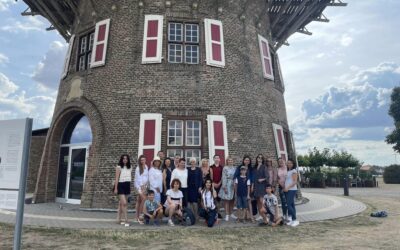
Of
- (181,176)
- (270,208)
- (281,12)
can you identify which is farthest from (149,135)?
(281,12)

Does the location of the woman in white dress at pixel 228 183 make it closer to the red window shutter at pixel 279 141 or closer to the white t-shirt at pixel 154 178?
the white t-shirt at pixel 154 178

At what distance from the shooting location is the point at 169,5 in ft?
42.4

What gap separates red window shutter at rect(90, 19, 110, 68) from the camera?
1307 centimetres

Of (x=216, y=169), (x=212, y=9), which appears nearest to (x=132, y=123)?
(x=216, y=169)

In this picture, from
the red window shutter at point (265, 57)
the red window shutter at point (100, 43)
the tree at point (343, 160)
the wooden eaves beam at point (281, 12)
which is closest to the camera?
the red window shutter at point (100, 43)

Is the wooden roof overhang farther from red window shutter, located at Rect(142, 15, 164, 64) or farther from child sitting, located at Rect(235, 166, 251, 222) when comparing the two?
child sitting, located at Rect(235, 166, 251, 222)

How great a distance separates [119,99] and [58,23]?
7.93 meters

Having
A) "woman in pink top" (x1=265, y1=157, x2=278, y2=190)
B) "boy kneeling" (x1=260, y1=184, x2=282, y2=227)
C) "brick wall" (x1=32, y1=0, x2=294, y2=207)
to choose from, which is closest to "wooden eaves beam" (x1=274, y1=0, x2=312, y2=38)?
"brick wall" (x1=32, y1=0, x2=294, y2=207)

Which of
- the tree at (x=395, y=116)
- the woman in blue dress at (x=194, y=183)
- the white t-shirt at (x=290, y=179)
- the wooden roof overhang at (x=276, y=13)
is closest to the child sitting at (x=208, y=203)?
the woman in blue dress at (x=194, y=183)

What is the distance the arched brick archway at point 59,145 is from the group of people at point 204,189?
3518 mm

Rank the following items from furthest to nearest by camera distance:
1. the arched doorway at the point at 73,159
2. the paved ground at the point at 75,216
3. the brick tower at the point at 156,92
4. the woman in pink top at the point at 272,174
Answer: the arched doorway at the point at 73,159
the brick tower at the point at 156,92
the woman in pink top at the point at 272,174
the paved ground at the point at 75,216

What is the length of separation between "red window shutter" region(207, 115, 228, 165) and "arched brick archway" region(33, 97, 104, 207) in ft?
13.4

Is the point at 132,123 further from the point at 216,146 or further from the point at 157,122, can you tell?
the point at 216,146

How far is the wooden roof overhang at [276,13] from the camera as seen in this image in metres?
16.0
